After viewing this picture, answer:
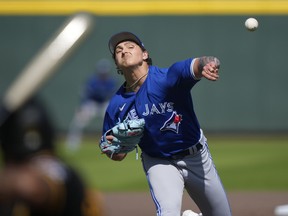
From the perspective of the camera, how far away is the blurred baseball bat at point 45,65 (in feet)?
9.51

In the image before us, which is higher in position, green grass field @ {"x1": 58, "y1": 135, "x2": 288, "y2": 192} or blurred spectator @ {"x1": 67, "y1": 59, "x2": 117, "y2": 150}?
blurred spectator @ {"x1": 67, "y1": 59, "x2": 117, "y2": 150}

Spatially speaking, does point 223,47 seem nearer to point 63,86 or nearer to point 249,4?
point 249,4

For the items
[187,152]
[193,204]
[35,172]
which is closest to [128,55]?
[187,152]

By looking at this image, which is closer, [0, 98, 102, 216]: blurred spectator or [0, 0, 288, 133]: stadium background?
[0, 98, 102, 216]: blurred spectator

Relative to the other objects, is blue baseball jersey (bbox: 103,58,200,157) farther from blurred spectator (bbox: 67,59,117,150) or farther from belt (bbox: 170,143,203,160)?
blurred spectator (bbox: 67,59,117,150)

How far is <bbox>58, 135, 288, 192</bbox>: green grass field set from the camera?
12.1 metres

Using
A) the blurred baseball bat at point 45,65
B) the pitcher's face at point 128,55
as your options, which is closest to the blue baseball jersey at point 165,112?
the pitcher's face at point 128,55

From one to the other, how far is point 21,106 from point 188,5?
1531 cm

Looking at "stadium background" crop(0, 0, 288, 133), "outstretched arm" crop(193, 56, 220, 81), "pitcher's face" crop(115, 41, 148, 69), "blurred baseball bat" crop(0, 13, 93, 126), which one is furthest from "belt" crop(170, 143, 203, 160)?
"stadium background" crop(0, 0, 288, 133)

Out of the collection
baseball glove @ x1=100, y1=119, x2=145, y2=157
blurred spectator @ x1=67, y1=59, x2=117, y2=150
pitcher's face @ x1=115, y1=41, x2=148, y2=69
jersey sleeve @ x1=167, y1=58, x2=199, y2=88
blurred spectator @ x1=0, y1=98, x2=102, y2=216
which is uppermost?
blurred spectator @ x1=67, y1=59, x2=117, y2=150

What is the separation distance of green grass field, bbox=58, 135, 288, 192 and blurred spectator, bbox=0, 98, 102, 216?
732 centimetres

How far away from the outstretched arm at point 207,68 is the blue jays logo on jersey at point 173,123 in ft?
1.49

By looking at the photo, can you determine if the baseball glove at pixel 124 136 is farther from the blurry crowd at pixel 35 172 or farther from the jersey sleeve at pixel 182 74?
the blurry crowd at pixel 35 172

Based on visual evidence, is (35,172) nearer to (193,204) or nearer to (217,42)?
(193,204)
